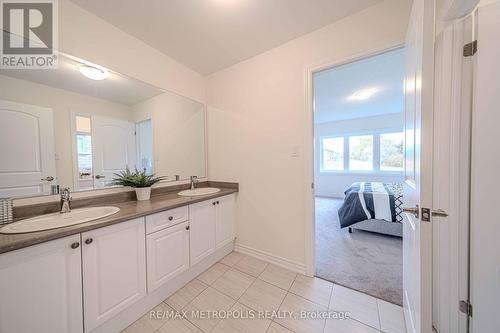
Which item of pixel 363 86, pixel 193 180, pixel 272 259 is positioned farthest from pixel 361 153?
pixel 193 180

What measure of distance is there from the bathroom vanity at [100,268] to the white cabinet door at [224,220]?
0.26m

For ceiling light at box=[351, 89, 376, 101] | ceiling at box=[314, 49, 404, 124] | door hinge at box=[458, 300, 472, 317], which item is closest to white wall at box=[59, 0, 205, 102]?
ceiling at box=[314, 49, 404, 124]

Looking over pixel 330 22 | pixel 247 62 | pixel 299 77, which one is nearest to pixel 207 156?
pixel 247 62

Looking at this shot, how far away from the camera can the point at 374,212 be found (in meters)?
2.54

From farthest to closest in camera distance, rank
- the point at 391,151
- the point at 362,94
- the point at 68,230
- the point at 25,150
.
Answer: the point at 391,151 < the point at 362,94 < the point at 25,150 < the point at 68,230

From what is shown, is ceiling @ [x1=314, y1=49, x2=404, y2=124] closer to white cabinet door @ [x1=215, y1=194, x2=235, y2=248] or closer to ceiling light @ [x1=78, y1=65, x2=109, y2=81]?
white cabinet door @ [x1=215, y1=194, x2=235, y2=248]

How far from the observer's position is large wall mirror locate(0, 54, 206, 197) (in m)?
1.13

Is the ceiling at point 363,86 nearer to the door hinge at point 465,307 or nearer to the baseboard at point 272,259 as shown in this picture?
the door hinge at point 465,307

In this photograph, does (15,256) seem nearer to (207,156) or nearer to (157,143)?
(157,143)

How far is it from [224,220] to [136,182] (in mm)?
1013

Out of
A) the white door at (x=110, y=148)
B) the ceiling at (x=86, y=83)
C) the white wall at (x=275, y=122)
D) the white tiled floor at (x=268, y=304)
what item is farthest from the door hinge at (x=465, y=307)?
the ceiling at (x=86, y=83)

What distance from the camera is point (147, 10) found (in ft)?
4.62

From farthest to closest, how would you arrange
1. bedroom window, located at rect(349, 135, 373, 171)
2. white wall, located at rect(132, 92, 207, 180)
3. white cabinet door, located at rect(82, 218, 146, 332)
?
bedroom window, located at rect(349, 135, 373, 171), white wall, located at rect(132, 92, 207, 180), white cabinet door, located at rect(82, 218, 146, 332)

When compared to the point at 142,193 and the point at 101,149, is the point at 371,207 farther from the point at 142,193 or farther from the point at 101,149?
the point at 101,149
